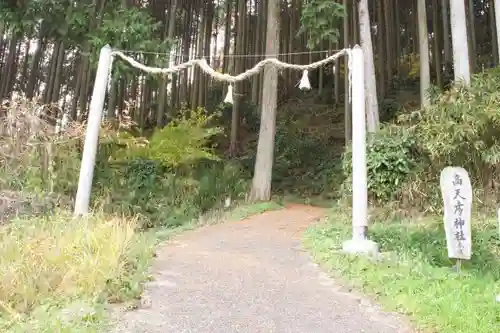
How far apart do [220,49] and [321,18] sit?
1389 centimetres

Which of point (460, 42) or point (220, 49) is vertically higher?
point (220, 49)

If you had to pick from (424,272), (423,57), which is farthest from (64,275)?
(423,57)

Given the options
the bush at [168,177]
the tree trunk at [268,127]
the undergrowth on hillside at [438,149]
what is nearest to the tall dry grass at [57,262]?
the undergrowth on hillside at [438,149]

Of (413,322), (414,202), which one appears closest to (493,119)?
(414,202)

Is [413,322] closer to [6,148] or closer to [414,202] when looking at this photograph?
[414,202]

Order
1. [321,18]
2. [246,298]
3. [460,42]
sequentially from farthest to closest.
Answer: [321,18] < [460,42] < [246,298]

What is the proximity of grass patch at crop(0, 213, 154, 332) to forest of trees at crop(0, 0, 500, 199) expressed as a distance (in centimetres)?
653

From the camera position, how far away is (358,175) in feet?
21.0

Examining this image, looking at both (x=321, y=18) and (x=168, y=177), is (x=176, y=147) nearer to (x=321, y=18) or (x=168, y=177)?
(x=168, y=177)

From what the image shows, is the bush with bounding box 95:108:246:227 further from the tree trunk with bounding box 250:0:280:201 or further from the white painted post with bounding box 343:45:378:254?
the white painted post with bounding box 343:45:378:254

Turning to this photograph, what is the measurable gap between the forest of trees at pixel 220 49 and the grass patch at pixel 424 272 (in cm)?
468

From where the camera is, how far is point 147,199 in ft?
37.6

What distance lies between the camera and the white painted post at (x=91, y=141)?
7.16 metres

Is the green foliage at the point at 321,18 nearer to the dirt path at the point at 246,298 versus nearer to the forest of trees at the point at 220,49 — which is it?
the forest of trees at the point at 220,49
